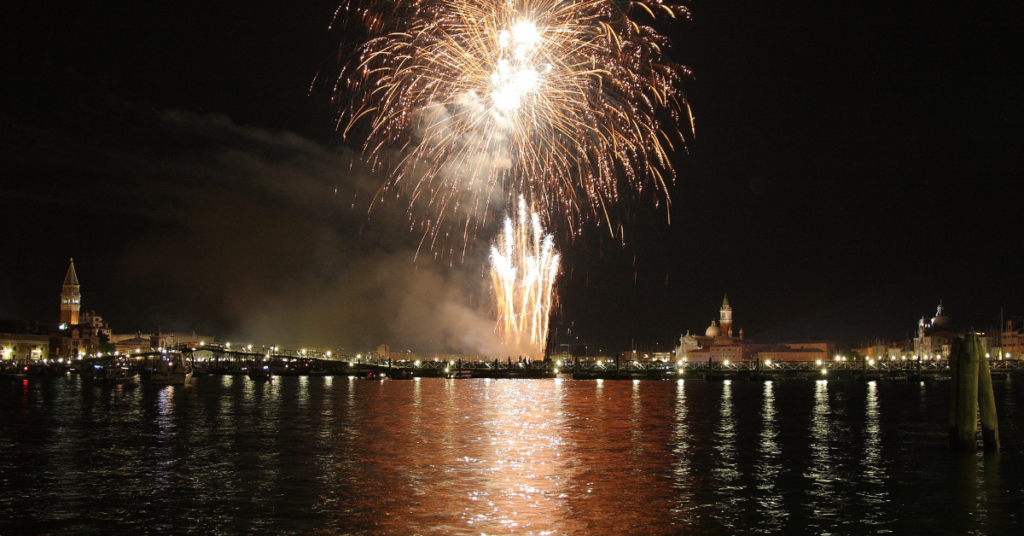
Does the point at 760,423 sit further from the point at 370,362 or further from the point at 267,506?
the point at 370,362

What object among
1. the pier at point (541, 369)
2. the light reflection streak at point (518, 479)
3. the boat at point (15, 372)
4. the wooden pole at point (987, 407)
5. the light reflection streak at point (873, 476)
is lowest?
the pier at point (541, 369)

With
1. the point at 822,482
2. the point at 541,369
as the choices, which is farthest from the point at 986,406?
the point at 541,369

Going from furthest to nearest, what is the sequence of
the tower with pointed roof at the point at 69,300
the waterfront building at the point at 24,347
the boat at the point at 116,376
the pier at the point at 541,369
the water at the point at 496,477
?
the tower with pointed roof at the point at 69,300 < the waterfront building at the point at 24,347 < the pier at the point at 541,369 < the boat at the point at 116,376 < the water at the point at 496,477

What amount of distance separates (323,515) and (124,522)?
12.6ft

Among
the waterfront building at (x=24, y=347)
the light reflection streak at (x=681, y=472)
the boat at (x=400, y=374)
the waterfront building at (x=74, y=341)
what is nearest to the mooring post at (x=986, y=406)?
the light reflection streak at (x=681, y=472)

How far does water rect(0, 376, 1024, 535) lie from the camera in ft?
54.5

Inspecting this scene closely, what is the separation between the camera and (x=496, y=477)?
2119cm

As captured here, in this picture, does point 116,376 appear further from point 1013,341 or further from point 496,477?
point 1013,341

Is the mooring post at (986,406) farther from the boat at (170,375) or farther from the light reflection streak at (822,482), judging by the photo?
the boat at (170,375)

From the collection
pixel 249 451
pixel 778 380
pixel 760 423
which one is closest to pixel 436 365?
pixel 778 380

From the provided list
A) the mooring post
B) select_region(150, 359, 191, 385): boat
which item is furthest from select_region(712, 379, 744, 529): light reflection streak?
select_region(150, 359, 191, 385): boat

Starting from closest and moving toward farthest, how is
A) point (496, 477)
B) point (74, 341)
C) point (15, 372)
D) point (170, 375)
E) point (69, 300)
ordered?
point (496, 477)
point (170, 375)
point (15, 372)
point (74, 341)
point (69, 300)

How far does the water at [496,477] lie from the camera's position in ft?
54.5

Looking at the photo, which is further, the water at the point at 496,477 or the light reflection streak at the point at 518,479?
the water at the point at 496,477
